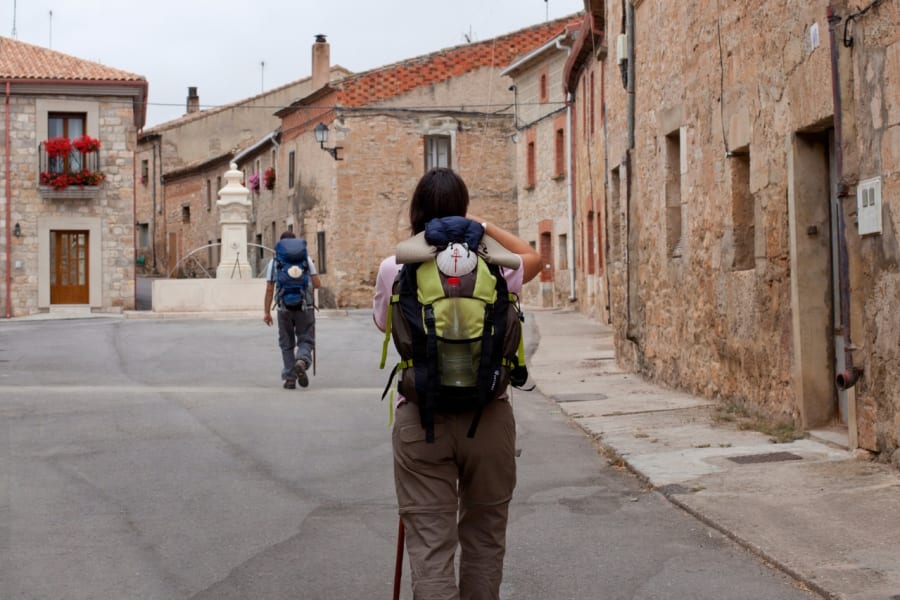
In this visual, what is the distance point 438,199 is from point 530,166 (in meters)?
32.6

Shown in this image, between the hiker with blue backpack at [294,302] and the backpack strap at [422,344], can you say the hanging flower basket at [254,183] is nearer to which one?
the hiker with blue backpack at [294,302]

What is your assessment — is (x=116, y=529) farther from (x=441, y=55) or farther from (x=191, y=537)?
(x=441, y=55)

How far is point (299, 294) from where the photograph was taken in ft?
40.4

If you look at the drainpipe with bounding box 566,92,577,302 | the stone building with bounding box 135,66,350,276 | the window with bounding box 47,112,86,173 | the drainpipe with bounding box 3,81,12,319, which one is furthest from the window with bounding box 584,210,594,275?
the stone building with bounding box 135,66,350,276

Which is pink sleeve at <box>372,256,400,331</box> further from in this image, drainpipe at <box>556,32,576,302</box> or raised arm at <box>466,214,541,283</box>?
drainpipe at <box>556,32,576,302</box>

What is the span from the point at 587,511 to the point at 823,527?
126 cm

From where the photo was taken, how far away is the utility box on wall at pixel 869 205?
7.10 metres

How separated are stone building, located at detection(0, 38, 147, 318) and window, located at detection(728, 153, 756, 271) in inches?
1003

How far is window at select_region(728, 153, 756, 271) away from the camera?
998cm

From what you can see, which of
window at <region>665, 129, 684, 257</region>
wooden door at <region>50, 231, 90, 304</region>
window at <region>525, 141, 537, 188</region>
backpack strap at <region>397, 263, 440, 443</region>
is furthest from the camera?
window at <region>525, 141, 537, 188</region>

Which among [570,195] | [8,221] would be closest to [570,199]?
[570,195]

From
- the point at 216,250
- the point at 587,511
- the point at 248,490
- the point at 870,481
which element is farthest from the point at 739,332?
the point at 216,250

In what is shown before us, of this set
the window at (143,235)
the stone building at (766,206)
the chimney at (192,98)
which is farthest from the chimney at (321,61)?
the stone building at (766,206)

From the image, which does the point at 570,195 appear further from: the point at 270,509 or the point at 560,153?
the point at 270,509
